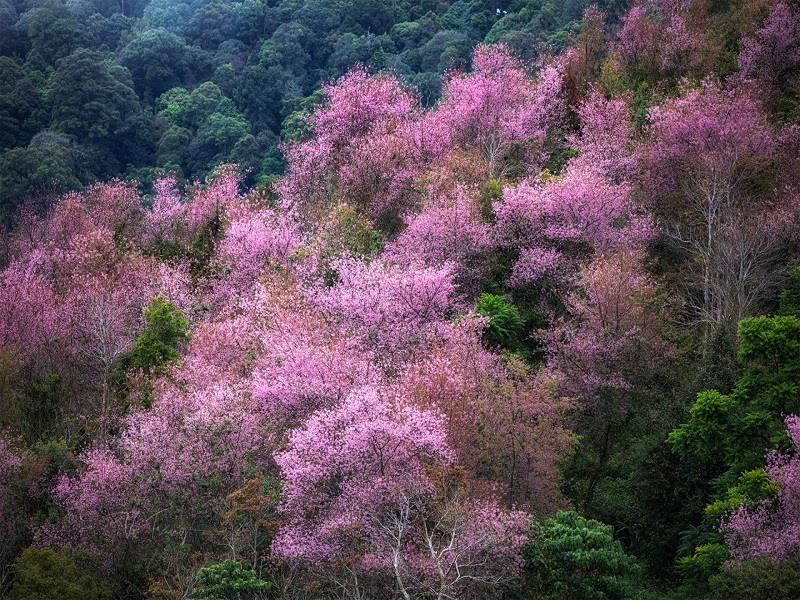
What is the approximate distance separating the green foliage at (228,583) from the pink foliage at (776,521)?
1035cm

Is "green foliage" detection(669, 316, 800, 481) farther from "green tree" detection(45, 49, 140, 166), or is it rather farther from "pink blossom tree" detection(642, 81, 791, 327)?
"green tree" detection(45, 49, 140, 166)

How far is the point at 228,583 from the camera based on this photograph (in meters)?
17.9

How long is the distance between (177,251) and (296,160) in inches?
328

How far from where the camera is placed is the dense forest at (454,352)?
19234 millimetres

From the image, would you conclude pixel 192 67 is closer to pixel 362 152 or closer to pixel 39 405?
pixel 362 152

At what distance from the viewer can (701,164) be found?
3186 cm

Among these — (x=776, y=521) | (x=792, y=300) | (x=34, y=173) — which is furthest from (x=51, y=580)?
(x=34, y=173)

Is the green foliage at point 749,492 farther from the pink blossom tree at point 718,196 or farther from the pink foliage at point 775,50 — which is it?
the pink foliage at point 775,50

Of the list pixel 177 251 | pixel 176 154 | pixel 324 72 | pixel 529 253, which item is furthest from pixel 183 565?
pixel 324 72

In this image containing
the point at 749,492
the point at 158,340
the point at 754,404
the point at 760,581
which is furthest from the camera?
the point at 158,340

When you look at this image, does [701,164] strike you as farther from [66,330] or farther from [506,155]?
[66,330]

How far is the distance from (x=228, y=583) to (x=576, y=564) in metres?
7.53

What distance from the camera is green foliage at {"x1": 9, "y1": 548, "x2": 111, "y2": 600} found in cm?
1922

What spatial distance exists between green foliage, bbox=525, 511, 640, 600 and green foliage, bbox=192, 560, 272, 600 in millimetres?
6031
